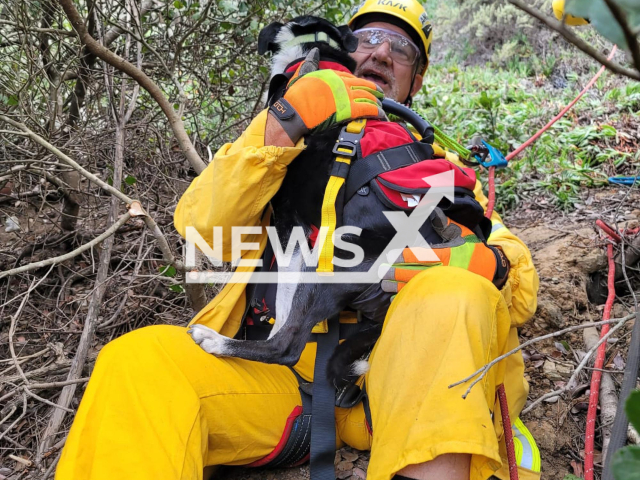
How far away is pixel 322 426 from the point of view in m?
1.95

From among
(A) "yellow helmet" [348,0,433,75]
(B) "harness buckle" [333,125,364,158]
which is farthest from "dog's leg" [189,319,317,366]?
(A) "yellow helmet" [348,0,433,75]

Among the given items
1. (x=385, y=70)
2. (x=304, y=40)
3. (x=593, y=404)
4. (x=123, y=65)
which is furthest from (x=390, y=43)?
(x=593, y=404)

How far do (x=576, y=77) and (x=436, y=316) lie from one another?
7070 mm

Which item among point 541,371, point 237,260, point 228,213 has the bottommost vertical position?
point 541,371

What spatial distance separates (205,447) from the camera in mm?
1763

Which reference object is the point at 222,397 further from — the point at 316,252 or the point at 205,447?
the point at 316,252

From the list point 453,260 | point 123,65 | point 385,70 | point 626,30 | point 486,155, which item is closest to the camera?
point 626,30

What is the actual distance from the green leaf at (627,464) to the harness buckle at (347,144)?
160 cm

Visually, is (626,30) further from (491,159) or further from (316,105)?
(491,159)

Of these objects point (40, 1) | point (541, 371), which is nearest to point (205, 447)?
point (541, 371)

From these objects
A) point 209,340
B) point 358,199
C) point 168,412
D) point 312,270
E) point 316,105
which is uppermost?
point 316,105

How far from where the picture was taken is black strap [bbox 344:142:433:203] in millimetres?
2002

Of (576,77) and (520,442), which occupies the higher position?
(576,77)

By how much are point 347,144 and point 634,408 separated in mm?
1630
